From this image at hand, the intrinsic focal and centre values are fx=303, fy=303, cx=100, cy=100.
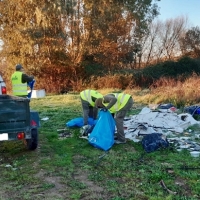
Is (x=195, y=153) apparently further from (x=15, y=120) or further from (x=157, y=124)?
(x=15, y=120)

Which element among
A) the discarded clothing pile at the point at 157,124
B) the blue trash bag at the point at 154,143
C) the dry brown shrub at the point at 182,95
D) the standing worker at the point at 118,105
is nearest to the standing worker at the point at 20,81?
the standing worker at the point at 118,105

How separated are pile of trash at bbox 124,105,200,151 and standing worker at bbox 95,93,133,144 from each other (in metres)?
0.46

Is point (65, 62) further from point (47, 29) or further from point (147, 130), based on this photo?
point (147, 130)

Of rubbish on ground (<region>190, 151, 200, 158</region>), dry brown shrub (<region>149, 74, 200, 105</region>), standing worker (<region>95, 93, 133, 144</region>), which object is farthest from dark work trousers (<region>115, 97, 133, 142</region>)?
dry brown shrub (<region>149, 74, 200, 105</region>)

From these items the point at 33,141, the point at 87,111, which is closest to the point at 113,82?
the point at 87,111

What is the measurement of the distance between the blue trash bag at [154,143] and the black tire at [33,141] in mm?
2182

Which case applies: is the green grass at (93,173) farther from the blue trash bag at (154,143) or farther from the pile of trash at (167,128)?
the pile of trash at (167,128)

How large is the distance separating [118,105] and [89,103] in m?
0.95

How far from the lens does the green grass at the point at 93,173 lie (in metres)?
4.01

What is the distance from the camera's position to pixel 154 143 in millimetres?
6094

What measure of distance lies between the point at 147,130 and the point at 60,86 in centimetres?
1530

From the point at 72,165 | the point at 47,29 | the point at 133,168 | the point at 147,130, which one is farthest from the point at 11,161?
the point at 47,29

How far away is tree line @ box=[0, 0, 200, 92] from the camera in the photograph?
20.2 m

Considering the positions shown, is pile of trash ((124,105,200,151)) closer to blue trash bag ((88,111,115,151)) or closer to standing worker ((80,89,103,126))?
blue trash bag ((88,111,115,151))
